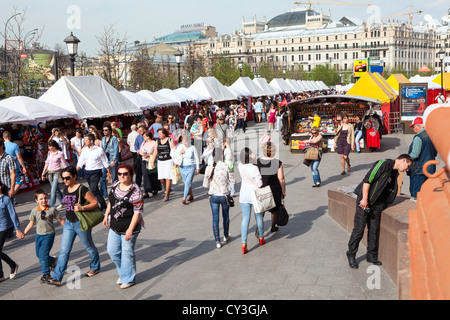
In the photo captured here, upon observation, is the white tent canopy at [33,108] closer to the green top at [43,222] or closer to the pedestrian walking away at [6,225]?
the pedestrian walking away at [6,225]

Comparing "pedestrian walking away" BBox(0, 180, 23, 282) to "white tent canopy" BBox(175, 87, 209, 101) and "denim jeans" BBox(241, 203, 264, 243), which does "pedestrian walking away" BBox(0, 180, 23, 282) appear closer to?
"denim jeans" BBox(241, 203, 264, 243)

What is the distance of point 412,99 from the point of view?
2442 cm

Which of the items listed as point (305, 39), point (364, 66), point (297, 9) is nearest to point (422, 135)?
point (364, 66)

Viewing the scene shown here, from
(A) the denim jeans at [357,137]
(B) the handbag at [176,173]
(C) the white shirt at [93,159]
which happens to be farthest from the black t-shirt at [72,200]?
(A) the denim jeans at [357,137]

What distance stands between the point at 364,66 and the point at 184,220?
103 feet

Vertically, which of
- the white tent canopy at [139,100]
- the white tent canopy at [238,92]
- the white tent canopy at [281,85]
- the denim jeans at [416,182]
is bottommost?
the denim jeans at [416,182]

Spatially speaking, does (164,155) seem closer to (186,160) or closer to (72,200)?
(186,160)

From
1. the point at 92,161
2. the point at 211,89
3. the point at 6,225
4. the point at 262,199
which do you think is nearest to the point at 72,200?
the point at 6,225

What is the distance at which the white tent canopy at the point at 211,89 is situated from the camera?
1132 inches

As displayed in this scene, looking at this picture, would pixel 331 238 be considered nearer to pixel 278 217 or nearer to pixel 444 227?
pixel 278 217

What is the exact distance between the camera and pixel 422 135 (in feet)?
27.3

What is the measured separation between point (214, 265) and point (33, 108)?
9008mm

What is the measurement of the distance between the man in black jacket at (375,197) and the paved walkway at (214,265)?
0.29 m

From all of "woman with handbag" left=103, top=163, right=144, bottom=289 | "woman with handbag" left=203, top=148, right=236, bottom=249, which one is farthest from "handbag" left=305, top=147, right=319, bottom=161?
"woman with handbag" left=103, top=163, right=144, bottom=289
